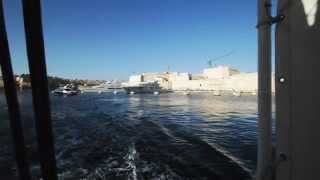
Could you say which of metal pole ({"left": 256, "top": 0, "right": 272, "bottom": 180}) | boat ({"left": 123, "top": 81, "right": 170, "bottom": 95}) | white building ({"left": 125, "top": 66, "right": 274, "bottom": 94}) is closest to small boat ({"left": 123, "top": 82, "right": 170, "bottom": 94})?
boat ({"left": 123, "top": 81, "right": 170, "bottom": 95})

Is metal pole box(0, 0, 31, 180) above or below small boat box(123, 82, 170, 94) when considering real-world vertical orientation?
above

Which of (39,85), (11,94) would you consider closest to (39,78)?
(39,85)

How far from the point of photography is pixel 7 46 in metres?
6.28

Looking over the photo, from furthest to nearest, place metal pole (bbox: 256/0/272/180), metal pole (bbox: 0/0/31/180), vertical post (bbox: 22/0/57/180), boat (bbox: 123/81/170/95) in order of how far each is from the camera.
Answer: boat (bbox: 123/81/170/95)
metal pole (bbox: 0/0/31/180)
vertical post (bbox: 22/0/57/180)
metal pole (bbox: 256/0/272/180)

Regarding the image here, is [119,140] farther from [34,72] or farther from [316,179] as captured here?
[316,179]

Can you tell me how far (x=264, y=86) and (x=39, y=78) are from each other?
2.56 m

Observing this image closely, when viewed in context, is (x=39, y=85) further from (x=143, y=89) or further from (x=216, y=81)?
(x=143, y=89)

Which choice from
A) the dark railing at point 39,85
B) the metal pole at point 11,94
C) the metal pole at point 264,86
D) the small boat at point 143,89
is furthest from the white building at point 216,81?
the metal pole at point 264,86

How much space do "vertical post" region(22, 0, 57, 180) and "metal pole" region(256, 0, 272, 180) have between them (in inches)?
96.3

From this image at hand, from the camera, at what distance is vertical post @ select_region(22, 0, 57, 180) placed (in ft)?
13.8

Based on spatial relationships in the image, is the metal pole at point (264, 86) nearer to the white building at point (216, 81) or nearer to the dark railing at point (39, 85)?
the dark railing at point (39, 85)

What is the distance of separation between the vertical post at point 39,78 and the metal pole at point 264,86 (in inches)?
96.3

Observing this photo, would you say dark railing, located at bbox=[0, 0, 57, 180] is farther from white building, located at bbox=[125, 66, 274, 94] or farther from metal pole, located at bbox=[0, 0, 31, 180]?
white building, located at bbox=[125, 66, 274, 94]

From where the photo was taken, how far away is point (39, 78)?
4.34m
